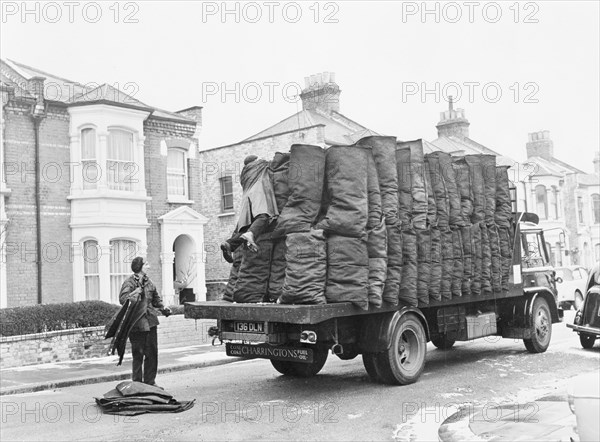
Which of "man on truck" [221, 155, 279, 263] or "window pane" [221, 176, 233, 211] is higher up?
"window pane" [221, 176, 233, 211]

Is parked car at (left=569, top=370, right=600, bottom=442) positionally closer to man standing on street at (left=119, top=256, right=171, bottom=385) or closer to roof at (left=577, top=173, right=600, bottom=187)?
man standing on street at (left=119, top=256, right=171, bottom=385)

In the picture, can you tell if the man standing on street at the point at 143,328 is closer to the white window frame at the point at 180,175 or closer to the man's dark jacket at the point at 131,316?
the man's dark jacket at the point at 131,316

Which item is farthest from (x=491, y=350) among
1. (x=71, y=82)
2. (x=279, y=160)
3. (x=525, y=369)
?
(x=71, y=82)

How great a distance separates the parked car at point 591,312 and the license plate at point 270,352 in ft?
21.7

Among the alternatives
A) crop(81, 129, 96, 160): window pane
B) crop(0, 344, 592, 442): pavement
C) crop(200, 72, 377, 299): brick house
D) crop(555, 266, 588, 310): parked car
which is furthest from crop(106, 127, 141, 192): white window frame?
crop(555, 266, 588, 310): parked car

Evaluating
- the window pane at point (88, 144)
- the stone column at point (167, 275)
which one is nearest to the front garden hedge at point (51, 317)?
the stone column at point (167, 275)

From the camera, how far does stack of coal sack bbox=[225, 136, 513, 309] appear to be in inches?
324

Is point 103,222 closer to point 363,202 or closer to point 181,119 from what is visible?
point 181,119

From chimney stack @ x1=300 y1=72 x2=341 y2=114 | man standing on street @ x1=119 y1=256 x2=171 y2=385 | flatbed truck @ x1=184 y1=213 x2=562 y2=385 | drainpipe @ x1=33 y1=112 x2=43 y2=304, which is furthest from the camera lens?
chimney stack @ x1=300 y1=72 x2=341 y2=114

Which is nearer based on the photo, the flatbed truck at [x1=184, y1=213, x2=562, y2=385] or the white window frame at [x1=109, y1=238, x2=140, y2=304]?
the flatbed truck at [x1=184, y1=213, x2=562, y2=385]

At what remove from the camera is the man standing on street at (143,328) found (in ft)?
28.6

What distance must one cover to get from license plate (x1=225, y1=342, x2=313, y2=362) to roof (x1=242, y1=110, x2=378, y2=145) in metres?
19.9

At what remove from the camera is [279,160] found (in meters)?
9.14

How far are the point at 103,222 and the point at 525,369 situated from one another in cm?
1216
